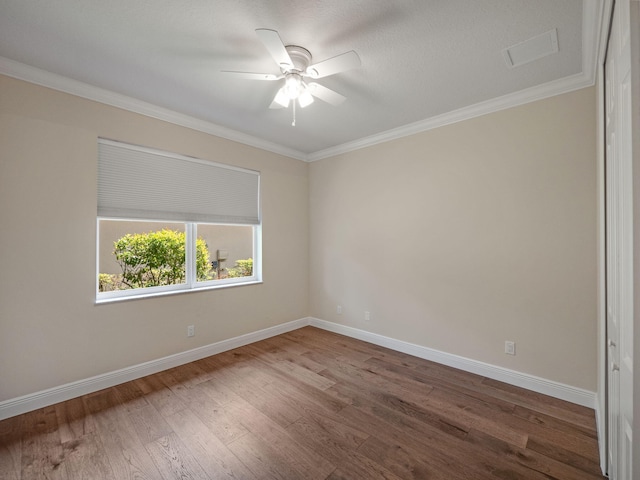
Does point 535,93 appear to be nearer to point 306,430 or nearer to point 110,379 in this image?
point 306,430

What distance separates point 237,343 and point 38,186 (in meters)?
2.52

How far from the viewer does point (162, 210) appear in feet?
9.78

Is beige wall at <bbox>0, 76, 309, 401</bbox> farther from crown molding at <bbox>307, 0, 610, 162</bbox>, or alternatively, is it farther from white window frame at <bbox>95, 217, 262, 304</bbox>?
crown molding at <bbox>307, 0, 610, 162</bbox>

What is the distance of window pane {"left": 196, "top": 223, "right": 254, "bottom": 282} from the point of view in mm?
3432

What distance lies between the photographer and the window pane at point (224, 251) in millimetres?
3432

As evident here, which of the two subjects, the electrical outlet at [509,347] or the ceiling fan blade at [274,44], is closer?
the ceiling fan blade at [274,44]

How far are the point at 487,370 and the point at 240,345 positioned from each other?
2820mm

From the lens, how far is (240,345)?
361cm

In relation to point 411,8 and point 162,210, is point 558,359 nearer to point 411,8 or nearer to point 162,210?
point 411,8

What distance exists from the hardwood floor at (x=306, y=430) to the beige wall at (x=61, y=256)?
36cm

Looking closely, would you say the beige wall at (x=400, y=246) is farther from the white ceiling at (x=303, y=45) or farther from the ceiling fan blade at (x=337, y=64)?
the ceiling fan blade at (x=337, y=64)

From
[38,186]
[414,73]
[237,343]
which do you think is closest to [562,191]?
[414,73]

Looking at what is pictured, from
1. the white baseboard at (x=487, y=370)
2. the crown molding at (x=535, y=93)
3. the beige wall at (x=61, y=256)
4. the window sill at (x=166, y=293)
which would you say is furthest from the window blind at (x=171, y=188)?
the white baseboard at (x=487, y=370)

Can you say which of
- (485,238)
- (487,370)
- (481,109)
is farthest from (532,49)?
(487,370)
